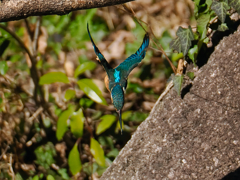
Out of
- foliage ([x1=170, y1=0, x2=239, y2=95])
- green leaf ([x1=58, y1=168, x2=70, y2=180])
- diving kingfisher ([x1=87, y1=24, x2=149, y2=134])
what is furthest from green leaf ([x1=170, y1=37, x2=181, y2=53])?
green leaf ([x1=58, y1=168, x2=70, y2=180])

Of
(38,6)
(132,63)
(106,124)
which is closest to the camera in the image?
(38,6)

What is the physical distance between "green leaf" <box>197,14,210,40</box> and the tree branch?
584 millimetres

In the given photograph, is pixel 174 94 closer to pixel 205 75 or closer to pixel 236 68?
pixel 205 75

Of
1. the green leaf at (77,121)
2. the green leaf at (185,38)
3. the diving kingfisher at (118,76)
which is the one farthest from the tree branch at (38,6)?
the green leaf at (77,121)

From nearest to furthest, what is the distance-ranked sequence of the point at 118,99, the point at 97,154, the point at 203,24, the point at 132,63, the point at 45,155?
the point at 118,99 < the point at 132,63 < the point at 203,24 < the point at 97,154 < the point at 45,155

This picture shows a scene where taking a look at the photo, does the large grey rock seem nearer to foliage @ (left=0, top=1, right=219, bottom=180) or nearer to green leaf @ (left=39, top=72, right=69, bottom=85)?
foliage @ (left=0, top=1, right=219, bottom=180)

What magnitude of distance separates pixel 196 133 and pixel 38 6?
108 centimetres

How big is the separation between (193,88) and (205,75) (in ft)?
0.35

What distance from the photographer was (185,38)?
1457 millimetres

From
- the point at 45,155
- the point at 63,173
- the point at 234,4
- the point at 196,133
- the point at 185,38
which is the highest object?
the point at 234,4

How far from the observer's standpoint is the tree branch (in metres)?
1.03

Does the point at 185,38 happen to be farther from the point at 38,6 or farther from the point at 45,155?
the point at 45,155

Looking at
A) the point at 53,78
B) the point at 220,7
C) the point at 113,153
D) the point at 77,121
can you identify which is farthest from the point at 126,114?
the point at 220,7

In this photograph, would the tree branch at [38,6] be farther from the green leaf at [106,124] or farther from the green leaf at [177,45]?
the green leaf at [106,124]
